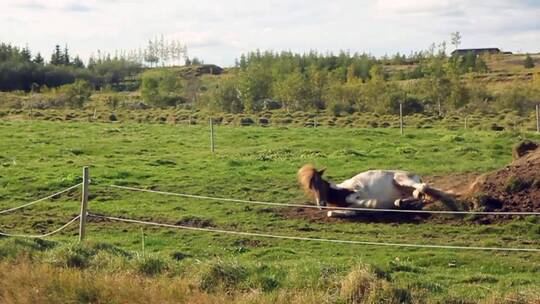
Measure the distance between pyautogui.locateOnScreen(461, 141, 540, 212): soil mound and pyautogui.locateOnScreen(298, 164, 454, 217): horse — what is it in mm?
1142

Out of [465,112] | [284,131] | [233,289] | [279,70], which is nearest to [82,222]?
[233,289]

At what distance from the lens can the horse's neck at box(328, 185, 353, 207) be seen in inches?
600

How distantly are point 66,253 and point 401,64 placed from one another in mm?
94940

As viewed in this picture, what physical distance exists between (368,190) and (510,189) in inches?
106

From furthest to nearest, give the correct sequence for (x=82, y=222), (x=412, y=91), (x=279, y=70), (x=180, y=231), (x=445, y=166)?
1. (x=279, y=70)
2. (x=412, y=91)
3. (x=445, y=166)
4. (x=180, y=231)
5. (x=82, y=222)

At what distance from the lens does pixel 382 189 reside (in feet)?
50.0

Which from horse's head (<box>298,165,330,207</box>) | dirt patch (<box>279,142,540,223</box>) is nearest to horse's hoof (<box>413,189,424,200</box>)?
dirt patch (<box>279,142,540,223</box>)

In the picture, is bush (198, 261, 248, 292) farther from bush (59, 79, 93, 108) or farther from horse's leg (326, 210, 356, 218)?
bush (59, 79, 93, 108)

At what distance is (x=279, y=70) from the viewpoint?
7356 cm

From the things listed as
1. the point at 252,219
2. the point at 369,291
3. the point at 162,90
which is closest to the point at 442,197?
the point at 252,219

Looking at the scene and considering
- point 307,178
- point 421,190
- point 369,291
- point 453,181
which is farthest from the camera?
point 453,181

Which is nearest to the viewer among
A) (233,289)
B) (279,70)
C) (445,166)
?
(233,289)

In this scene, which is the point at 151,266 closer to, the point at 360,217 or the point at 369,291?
the point at 369,291

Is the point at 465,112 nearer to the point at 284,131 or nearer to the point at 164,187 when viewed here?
the point at 284,131
